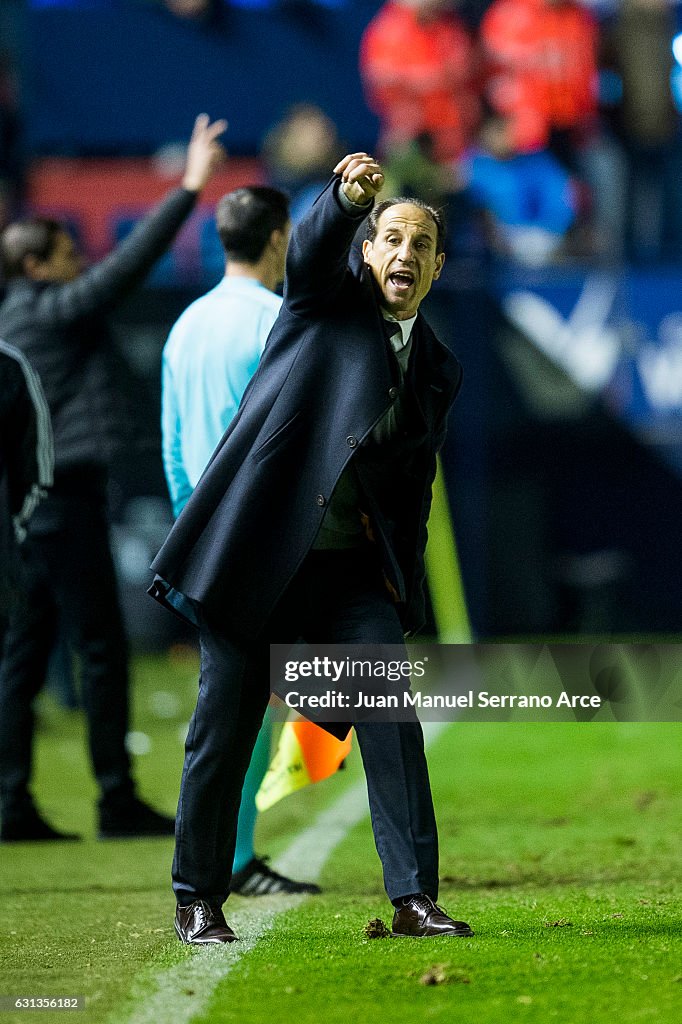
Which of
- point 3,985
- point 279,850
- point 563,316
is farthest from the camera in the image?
point 563,316

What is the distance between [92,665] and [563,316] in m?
8.59

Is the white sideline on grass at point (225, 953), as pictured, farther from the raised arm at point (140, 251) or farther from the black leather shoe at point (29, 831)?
the raised arm at point (140, 251)

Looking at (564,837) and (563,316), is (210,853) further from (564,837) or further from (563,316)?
(563,316)

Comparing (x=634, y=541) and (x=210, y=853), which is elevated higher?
(x=210, y=853)

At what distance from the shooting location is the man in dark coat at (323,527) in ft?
13.5

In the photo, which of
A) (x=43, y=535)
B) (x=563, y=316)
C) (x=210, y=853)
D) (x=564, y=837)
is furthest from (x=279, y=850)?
(x=563, y=316)

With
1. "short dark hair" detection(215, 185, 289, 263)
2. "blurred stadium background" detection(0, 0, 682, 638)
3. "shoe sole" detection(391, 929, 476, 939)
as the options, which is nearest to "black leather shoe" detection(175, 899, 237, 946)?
"shoe sole" detection(391, 929, 476, 939)

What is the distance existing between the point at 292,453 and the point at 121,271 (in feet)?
7.40

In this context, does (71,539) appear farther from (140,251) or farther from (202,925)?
(202,925)

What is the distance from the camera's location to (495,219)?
14.4 meters

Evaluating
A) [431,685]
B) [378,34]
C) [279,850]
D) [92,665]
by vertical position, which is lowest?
[279,850]

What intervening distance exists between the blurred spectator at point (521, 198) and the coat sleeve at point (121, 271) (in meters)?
8.30

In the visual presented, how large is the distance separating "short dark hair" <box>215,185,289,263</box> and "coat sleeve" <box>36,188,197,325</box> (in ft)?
2.86

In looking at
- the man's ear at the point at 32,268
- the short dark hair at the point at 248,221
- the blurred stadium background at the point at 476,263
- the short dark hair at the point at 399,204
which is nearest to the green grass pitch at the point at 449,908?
the short dark hair at the point at 399,204
